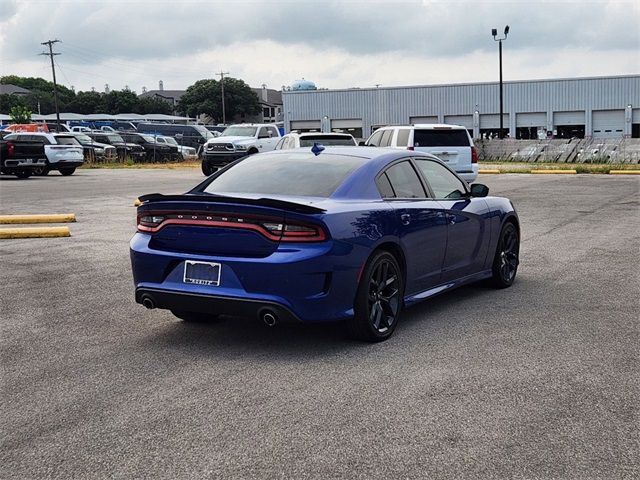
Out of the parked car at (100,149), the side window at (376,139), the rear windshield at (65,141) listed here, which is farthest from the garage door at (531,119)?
the side window at (376,139)

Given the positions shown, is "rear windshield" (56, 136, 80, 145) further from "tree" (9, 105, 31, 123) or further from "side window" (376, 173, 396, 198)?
"tree" (9, 105, 31, 123)

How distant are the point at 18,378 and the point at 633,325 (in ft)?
15.4

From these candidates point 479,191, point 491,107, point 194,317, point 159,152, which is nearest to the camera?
point 194,317

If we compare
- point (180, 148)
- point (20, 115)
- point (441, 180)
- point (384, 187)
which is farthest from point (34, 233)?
point (20, 115)

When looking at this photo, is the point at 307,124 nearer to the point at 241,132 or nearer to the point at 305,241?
the point at 241,132

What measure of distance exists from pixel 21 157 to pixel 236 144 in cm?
763

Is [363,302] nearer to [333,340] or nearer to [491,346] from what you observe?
[333,340]

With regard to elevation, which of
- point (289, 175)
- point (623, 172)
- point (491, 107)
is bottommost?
point (623, 172)

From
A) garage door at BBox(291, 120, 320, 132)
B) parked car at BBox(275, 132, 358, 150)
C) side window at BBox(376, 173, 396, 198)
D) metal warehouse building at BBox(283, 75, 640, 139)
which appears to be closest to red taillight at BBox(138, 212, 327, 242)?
side window at BBox(376, 173, 396, 198)

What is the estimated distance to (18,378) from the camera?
5.36 m

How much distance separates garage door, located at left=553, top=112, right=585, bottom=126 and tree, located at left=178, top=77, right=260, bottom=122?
75547 mm

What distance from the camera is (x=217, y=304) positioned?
580 centimetres

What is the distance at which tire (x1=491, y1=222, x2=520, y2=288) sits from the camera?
27.3 ft

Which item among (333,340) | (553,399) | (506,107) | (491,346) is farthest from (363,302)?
(506,107)
